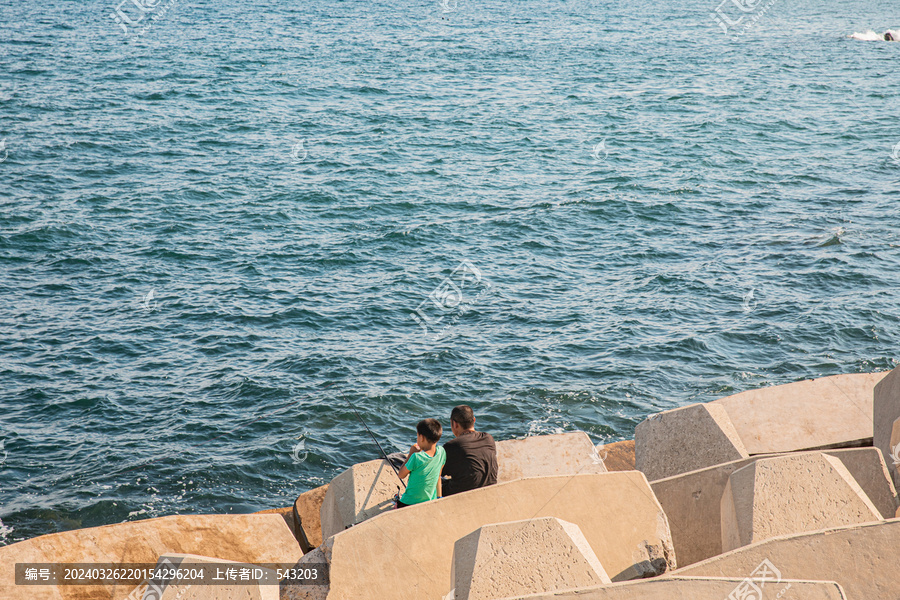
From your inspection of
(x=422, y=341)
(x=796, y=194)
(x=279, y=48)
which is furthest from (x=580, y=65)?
(x=422, y=341)

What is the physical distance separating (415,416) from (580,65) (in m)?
31.9

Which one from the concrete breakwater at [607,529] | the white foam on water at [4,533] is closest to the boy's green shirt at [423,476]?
the concrete breakwater at [607,529]

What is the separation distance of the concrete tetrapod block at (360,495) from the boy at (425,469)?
422 mm

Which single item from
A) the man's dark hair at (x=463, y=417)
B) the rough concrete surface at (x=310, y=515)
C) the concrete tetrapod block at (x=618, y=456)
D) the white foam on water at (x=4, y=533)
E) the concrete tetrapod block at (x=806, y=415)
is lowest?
the white foam on water at (x=4, y=533)

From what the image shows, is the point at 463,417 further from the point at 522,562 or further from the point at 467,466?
the point at 522,562

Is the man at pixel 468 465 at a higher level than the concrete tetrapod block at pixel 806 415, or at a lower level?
higher

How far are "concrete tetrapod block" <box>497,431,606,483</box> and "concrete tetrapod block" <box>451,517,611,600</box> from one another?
2.62 meters

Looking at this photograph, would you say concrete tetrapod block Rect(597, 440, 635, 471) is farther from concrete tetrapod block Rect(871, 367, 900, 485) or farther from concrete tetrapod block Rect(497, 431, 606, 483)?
concrete tetrapod block Rect(871, 367, 900, 485)

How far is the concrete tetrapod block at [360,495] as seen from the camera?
23.1ft

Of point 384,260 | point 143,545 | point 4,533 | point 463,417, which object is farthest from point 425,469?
point 384,260

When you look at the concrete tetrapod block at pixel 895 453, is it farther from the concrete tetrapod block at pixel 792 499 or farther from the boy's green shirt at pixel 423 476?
the boy's green shirt at pixel 423 476

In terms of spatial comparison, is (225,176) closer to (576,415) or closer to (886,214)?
(576,415)

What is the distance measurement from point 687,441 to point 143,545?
5.65 m

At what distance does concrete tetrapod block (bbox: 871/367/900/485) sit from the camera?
6863mm
